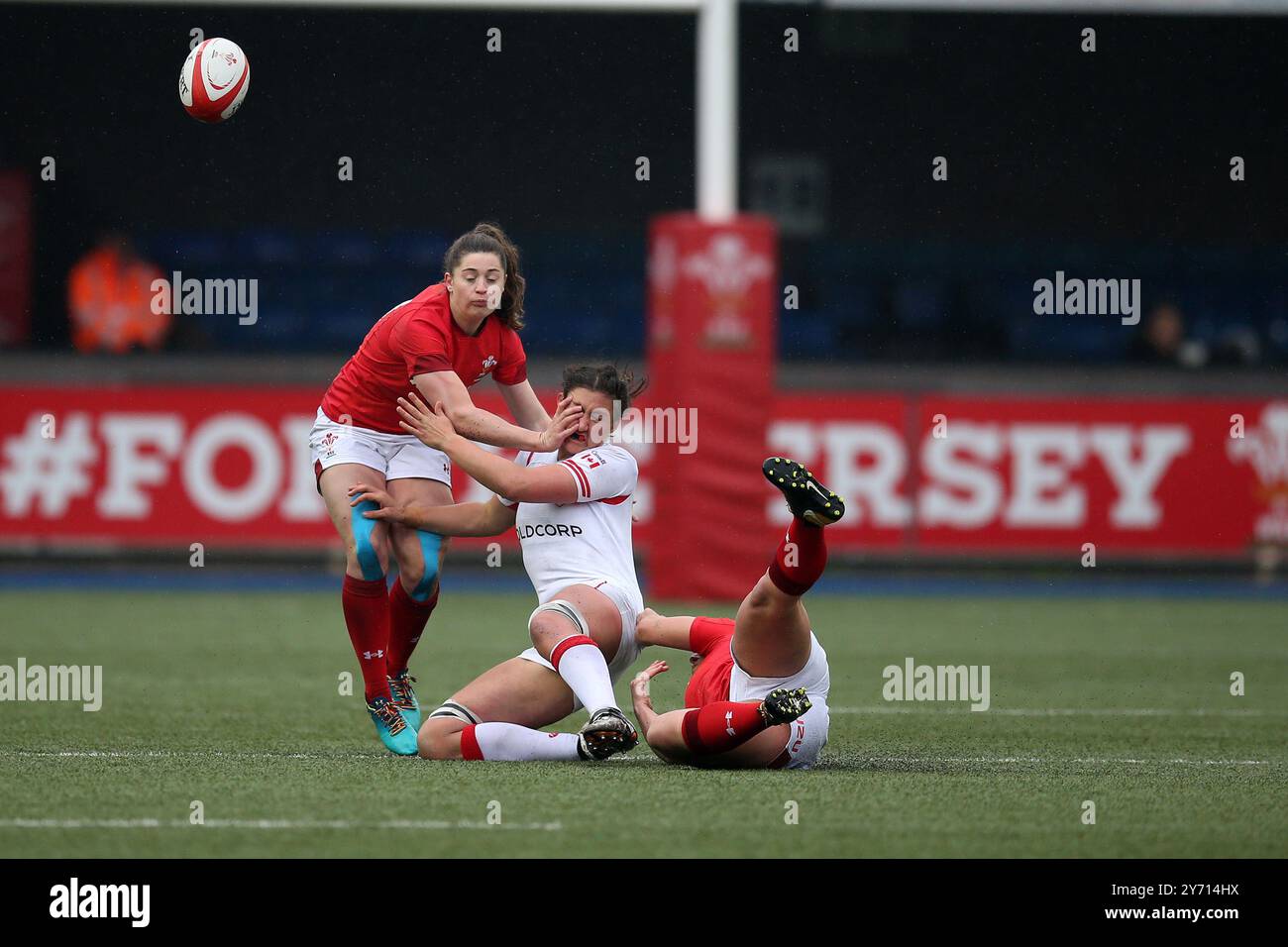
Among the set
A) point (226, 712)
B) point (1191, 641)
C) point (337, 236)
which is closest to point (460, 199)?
point (337, 236)

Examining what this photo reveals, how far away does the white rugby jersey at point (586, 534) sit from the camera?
591 centimetres

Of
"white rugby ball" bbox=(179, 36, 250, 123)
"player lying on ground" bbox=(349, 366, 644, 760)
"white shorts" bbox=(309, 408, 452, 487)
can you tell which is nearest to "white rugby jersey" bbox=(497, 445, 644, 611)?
"player lying on ground" bbox=(349, 366, 644, 760)

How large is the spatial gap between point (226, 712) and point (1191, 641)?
5.82 metres

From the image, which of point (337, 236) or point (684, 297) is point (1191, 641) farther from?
point (337, 236)

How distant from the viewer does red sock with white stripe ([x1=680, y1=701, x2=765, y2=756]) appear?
5.21m

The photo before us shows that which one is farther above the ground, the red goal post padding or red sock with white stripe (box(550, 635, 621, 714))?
the red goal post padding

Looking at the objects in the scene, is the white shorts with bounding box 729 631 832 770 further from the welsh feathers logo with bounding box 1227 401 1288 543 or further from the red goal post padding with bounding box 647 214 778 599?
the welsh feathers logo with bounding box 1227 401 1288 543

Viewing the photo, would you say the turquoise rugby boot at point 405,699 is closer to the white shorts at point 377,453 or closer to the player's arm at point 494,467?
the white shorts at point 377,453

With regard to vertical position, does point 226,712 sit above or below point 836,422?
below

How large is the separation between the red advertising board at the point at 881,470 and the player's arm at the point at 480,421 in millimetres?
7932

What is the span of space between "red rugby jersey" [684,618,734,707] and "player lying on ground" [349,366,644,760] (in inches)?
8.9

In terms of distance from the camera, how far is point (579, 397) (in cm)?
583

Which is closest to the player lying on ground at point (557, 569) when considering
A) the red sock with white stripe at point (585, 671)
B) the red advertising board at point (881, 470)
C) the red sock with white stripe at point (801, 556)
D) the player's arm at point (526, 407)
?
the red sock with white stripe at point (585, 671)

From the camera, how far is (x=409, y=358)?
20.0 feet
